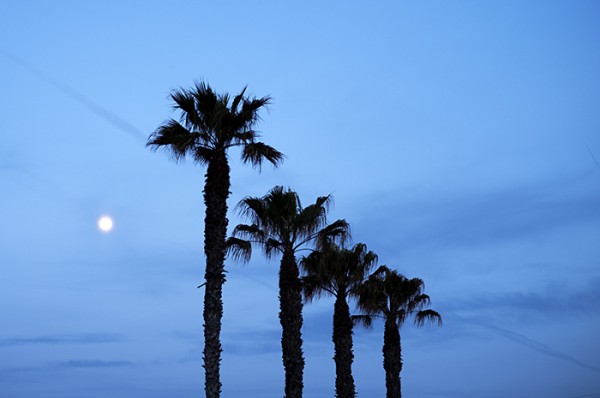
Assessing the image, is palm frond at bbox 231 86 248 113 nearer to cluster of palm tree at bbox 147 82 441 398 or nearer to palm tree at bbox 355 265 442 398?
cluster of palm tree at bbox 147 82 441 398

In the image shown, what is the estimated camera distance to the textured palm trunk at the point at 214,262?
27.5 metres

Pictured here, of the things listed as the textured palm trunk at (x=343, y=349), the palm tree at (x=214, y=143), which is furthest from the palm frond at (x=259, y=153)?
the textured palm trunk at (x=343, y=349)

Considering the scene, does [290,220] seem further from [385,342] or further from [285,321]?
[385,342]

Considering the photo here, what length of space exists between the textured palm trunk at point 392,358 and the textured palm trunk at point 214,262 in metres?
22.1

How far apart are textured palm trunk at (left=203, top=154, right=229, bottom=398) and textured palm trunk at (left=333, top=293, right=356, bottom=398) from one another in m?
14.8

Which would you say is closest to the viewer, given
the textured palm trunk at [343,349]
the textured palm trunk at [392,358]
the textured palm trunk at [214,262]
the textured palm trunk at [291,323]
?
the textured palm trunk at [214,262]

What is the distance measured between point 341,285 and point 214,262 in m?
14.9

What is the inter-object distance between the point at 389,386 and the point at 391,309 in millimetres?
5032

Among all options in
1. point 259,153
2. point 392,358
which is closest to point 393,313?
point 392,358

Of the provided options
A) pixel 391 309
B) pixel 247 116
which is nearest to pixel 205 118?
pixel 247 116

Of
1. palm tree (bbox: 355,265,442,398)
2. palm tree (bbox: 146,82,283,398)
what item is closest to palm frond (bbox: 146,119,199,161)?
palm tree (bbox: 146,82,283,398)

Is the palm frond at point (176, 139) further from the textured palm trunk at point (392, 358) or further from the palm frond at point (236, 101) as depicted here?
the textured palm trunk at point (392, 358)

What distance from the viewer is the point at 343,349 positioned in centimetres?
4219

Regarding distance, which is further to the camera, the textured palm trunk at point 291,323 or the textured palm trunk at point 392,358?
the textured palm trunk at point 392,358
